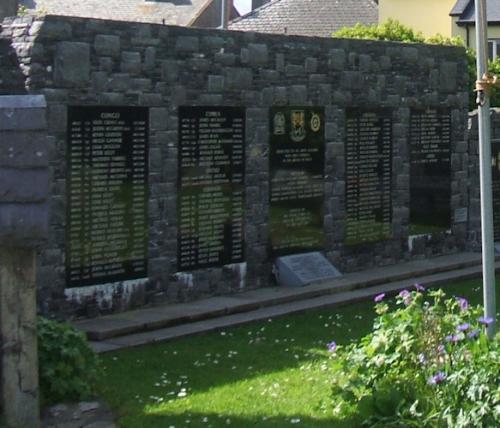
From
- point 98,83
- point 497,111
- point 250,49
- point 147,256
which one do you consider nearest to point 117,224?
point 147,256

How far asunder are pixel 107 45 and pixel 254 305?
9.26ft

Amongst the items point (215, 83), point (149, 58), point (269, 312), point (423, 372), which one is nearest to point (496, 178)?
point (215, 83)

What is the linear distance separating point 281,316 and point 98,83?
8.96 feet

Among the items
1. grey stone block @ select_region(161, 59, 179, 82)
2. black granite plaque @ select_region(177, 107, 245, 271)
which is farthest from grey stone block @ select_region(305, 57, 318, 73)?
grey stone block @ select_region(161, 59, 179, 82)

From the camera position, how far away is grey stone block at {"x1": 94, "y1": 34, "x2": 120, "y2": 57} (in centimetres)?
1065

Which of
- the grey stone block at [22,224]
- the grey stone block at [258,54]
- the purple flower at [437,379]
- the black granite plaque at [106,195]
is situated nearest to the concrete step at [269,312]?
the black granite plaque at [106,195]

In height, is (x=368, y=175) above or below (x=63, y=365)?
above

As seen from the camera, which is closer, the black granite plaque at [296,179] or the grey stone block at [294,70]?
the black granite plaque at [296,179]

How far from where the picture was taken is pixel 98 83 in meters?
10.6

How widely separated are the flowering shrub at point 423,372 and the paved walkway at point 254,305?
317 centimetres

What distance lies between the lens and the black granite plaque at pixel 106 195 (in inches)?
409

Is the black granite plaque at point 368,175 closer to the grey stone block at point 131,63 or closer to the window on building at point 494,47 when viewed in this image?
the grey stone block at point 131,63

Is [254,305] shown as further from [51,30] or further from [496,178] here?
[496,178]

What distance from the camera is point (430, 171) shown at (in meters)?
15.3
